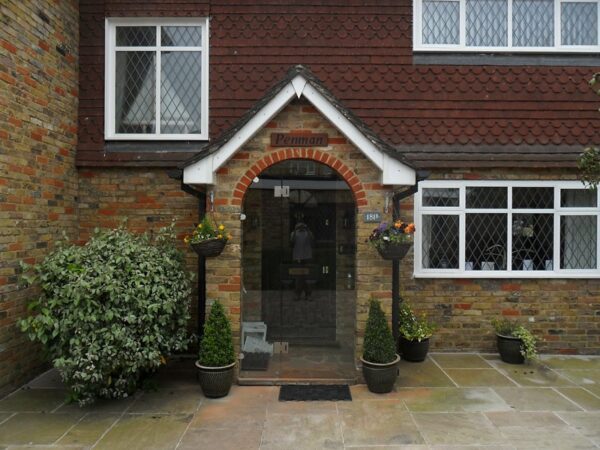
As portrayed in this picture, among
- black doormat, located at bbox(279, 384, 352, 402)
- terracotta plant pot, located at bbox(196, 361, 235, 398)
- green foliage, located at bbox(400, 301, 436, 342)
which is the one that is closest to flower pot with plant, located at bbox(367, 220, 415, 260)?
green foliage, located at bbox(400, 301, 436, 342)

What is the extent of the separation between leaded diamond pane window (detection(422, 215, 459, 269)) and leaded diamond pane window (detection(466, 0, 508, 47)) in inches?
114

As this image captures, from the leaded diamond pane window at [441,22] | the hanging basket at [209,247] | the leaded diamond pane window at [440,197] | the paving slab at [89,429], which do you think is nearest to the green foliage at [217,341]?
the hanging basket at [209,247]

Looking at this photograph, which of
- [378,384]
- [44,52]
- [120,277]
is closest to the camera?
[120,277]

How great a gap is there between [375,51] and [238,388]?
212 inches

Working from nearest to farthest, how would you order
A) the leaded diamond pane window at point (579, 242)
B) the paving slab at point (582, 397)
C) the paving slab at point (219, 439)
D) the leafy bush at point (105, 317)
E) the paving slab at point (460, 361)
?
the paving slab at point (219, 439), the leafy bush at point (105, 317), the paving slab at point (582, 397), the paving slab at point (460, 361), the leaded diamond pane window at point (579, 242)

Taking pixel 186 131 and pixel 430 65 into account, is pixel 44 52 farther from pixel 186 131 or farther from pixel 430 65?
pixel 430 65

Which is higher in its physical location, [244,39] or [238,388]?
[244,39]

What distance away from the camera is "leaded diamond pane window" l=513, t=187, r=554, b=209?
720 centimetres

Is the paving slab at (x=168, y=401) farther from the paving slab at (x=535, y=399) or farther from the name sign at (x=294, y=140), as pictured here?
the paving slab at (x=535, y=399)

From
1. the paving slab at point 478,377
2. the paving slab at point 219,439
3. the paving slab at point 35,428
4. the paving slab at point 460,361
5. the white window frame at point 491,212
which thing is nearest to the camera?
the paving slab at point 219,439

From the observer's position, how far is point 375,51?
721cm

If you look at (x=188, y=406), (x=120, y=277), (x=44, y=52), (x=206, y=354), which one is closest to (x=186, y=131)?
(x=44, y=52)

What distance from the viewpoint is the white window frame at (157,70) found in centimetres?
716

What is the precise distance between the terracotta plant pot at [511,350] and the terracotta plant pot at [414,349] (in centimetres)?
113
